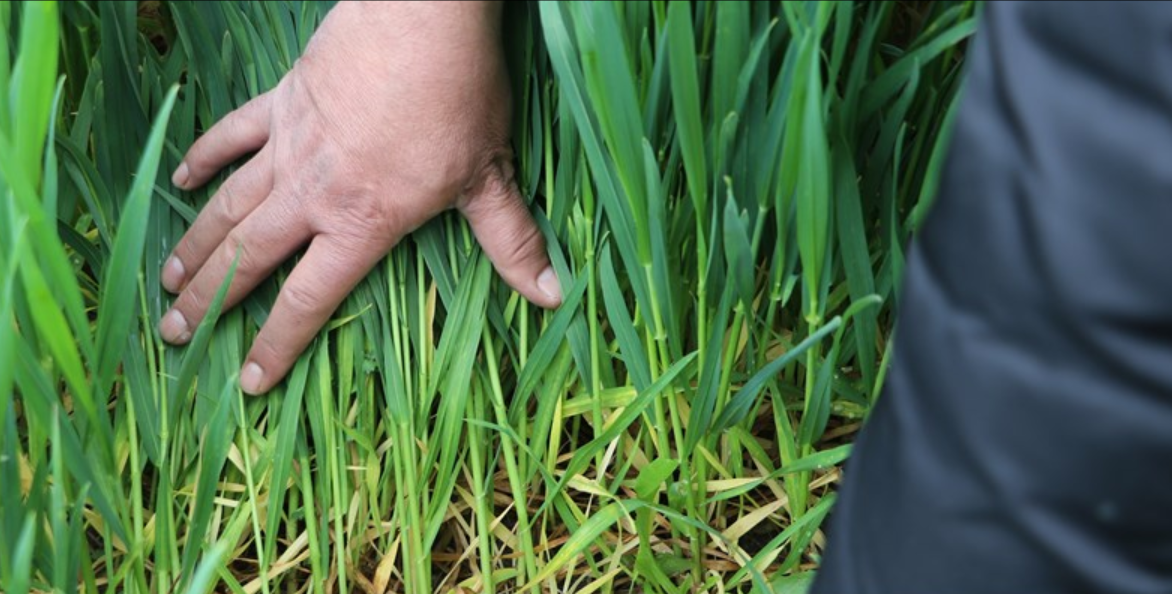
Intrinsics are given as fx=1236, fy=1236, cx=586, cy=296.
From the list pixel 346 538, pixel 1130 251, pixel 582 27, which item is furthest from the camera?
pixel 346 538

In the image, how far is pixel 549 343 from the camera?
1113 mm

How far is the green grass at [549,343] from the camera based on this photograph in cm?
99

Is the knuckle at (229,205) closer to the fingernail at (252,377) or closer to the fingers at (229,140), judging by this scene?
the fingers at (229,140)

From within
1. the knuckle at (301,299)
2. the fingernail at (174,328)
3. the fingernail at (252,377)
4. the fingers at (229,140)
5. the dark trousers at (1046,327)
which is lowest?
the fingernail at (252,377)

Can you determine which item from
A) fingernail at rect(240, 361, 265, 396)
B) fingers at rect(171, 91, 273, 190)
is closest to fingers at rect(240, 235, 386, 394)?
fingernail at rect(240, 361, 265, 396)

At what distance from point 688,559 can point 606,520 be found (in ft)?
0.43

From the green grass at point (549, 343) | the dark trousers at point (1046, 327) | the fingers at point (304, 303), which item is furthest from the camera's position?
the fingers at point (304, 303)

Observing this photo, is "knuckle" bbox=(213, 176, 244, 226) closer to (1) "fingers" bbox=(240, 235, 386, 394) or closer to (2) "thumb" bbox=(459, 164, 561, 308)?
(1) "fingers" bbox=(240, 235, 386, 394)

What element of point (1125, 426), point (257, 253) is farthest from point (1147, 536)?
point (257, 253)

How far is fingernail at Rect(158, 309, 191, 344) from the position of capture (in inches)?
44.6

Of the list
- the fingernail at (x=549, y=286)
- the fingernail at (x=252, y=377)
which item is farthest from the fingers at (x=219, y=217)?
the fingernail at (x=549, y=286)

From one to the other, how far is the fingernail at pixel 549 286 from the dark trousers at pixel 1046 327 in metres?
0.56

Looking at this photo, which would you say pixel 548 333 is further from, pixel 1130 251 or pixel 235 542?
pixel 1130 251

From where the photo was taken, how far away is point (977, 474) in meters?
0.56
